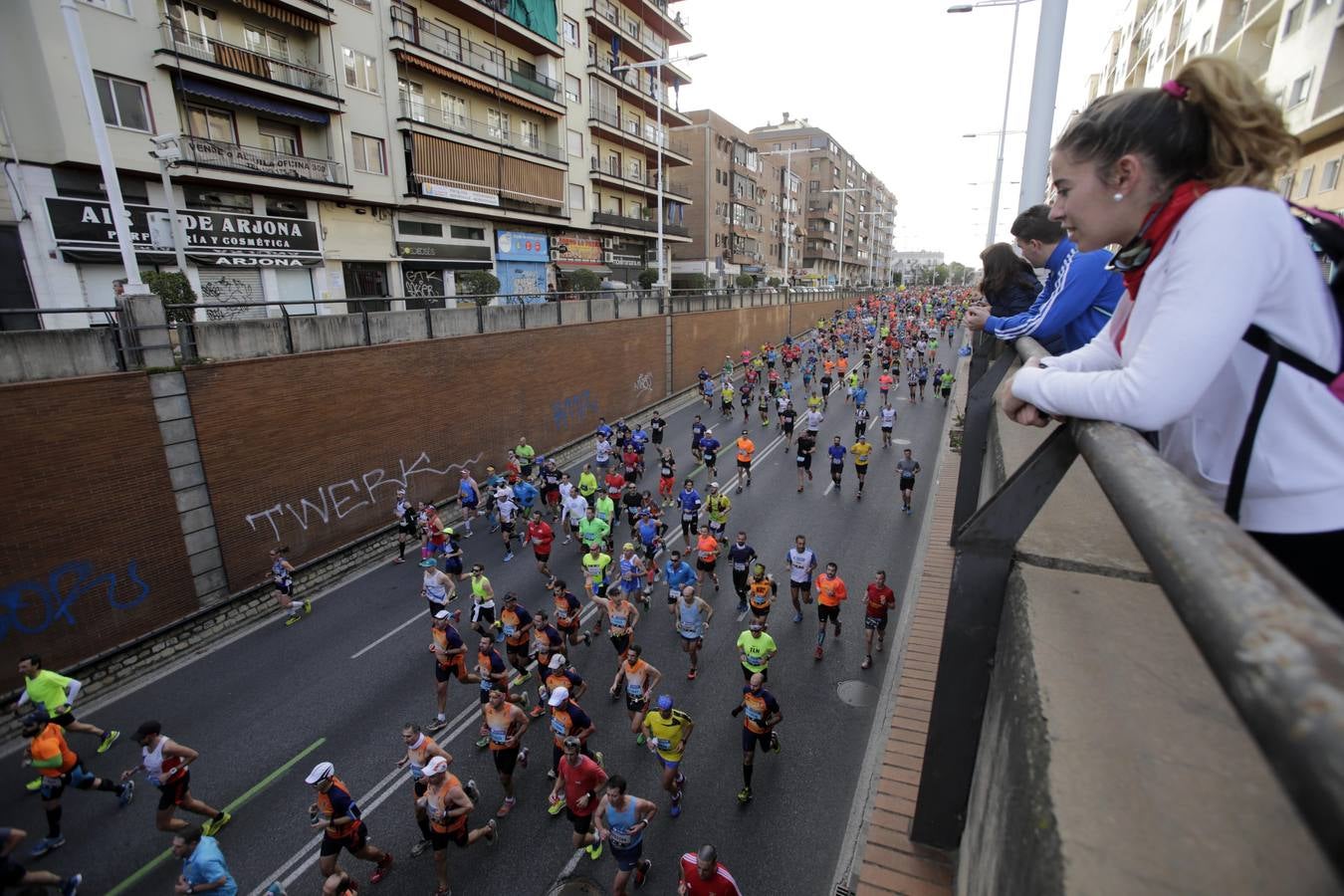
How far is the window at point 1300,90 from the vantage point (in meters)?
23.4

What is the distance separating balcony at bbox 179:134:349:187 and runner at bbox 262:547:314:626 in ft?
45.5

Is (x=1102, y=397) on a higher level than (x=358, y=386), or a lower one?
higher

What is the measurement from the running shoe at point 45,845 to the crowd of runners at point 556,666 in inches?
0.5

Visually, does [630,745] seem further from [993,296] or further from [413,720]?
[993,296]

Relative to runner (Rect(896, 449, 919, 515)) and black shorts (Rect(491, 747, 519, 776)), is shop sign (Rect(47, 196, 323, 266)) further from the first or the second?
runner (Rect(896, 449, 919, 515))

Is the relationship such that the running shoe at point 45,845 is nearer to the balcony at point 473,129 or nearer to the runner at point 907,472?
the runner at point 907,472

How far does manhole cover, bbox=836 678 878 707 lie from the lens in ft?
36.0

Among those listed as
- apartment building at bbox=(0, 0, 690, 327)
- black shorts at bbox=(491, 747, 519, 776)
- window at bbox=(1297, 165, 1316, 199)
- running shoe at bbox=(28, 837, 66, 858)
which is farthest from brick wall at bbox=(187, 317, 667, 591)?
window at bbox=(1297, 165, 1316, 199)

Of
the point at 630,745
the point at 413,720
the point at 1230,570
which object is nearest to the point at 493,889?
the point at 630,745

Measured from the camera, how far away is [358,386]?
1700cm

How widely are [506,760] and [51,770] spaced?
6.08 metres

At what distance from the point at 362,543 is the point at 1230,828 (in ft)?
60.5

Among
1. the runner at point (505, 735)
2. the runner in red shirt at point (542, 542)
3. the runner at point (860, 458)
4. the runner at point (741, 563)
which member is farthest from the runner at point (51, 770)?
the runner at point (860, 458)

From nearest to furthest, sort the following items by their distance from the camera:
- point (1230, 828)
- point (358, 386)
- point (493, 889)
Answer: point (1230, 828) < point (493, 889) < point (358, 386)
